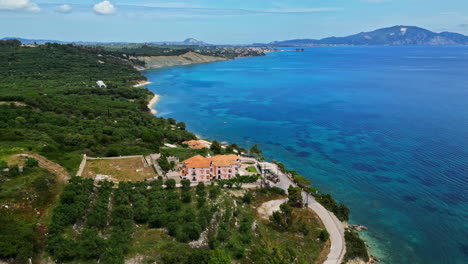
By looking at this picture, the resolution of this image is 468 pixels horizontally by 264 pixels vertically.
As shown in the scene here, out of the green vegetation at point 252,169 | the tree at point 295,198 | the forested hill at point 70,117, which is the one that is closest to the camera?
the tree at point 295,198

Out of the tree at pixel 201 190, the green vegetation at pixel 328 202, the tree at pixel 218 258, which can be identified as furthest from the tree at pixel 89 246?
the green vegetation at pixel 328 202

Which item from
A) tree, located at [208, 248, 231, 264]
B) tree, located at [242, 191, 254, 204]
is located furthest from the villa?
tree, located at [208, 248, 231, 264]

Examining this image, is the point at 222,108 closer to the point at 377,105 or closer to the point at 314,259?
the point at 377,105

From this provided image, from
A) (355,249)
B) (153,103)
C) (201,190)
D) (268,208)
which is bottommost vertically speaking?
(355,249)

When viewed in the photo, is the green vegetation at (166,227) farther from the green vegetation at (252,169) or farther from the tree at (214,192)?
the green vegetation at (252,169)

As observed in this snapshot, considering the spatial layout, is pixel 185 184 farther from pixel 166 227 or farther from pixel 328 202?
pixel 328 202

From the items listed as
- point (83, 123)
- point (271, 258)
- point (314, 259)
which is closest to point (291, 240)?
point (314, 259)

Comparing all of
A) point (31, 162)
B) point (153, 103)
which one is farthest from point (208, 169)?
point (153, 103)
